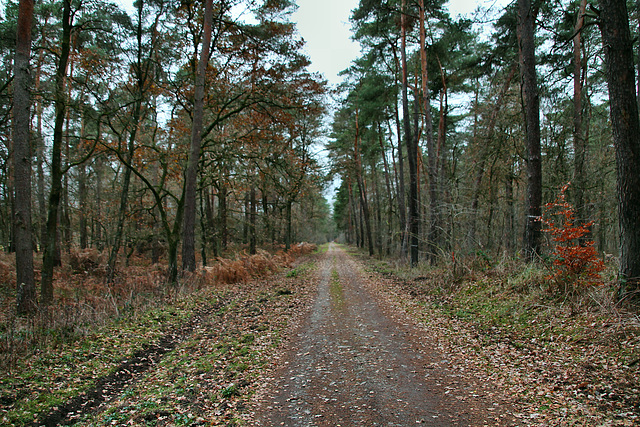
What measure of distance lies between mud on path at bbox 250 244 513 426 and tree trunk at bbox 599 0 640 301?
335 cm

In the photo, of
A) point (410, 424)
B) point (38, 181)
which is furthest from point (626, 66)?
point (38, 181)

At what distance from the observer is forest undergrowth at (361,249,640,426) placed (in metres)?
3.29

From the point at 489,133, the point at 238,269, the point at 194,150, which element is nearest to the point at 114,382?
the point at 194,150

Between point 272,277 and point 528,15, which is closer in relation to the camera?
point 528,15

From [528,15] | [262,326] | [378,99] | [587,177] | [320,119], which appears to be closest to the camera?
[262,326]

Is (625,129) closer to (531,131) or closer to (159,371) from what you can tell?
(531,131)

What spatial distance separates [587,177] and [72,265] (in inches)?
767

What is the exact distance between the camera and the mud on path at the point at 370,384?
10.7 feet

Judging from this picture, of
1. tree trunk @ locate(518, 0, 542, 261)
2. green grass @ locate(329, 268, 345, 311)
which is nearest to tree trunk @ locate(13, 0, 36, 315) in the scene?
green grass @ locate(329, 268, 345, 311)

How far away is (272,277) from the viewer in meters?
13.8

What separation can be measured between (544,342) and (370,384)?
267 cm

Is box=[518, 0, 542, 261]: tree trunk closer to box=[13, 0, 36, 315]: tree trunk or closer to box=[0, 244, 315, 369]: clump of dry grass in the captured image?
box=[0, 244, 315, 369]: clump of dry grass

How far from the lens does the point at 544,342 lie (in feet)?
15.8

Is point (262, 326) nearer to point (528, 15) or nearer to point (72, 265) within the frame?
point (528, 15)
